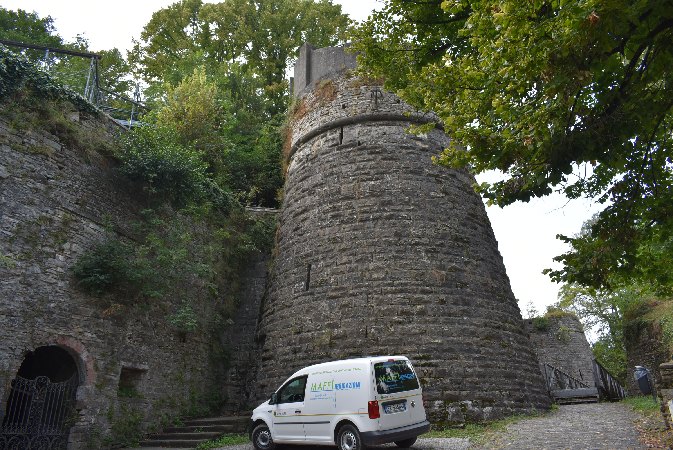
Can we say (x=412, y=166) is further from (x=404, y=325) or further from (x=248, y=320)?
(x=248, y=320)

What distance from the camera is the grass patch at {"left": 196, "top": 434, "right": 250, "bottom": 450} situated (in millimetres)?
8695

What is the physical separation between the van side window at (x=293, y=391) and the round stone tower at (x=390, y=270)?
6.29ft

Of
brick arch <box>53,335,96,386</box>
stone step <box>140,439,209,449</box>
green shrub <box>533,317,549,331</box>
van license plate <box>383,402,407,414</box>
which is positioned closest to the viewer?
van license plate <box>383,402,407,414</box>

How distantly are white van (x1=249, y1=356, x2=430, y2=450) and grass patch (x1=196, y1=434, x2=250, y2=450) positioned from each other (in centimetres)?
149

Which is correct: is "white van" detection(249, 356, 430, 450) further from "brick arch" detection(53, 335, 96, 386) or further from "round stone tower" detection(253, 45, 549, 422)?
"brick arch" detection(53, 335, 96, 386)

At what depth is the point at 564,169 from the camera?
5.23 m

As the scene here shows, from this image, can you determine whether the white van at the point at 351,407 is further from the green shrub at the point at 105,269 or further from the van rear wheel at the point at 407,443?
the green shrub at the point at 105,269

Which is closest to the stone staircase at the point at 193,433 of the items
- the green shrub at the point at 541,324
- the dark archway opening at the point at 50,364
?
the dark archway opening at the point at 50,364

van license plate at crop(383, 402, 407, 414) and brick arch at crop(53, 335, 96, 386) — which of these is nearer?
van license plate at crop(383, 402, 407, 414)

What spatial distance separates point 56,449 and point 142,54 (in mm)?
22381

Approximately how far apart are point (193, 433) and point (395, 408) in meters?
5.23

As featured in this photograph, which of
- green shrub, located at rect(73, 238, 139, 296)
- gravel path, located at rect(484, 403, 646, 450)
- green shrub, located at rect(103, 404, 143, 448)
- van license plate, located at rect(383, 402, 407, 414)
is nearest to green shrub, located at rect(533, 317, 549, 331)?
gravel path, located at rect(484, 403, 646, 450)

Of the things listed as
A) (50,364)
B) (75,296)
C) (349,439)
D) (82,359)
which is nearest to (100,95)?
(75,296)

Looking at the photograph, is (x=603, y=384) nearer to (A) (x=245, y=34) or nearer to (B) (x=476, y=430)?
(B) (x=476, y=430)
